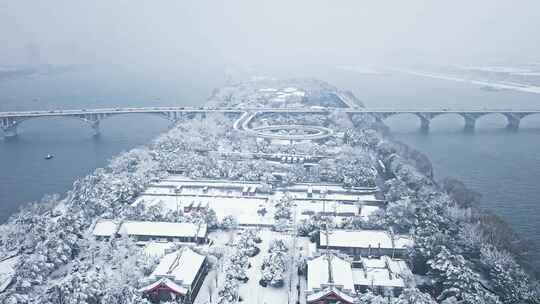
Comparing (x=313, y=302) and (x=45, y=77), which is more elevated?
(x=45, y=77)

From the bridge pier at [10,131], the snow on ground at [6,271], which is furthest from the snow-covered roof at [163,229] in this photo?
the bridge pier at [10,131]

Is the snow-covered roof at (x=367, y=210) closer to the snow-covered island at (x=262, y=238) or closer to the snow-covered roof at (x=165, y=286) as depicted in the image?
the snow-covered island at (x=262, y=238)

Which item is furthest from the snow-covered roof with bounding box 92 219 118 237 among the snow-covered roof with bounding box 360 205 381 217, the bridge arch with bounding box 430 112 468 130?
the bridge arch with bounding box 430 112 468 130

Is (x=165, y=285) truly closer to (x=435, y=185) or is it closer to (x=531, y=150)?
(x=435, y=185)

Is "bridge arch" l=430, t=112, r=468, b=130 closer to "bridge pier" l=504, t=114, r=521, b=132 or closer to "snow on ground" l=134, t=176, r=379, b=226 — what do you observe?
"bridge pier" l=504, t=114, r=521, b=132

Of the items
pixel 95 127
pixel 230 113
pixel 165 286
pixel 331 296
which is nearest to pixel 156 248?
pixel 165 286

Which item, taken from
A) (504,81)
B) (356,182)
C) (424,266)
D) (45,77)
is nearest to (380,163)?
(356,182)
